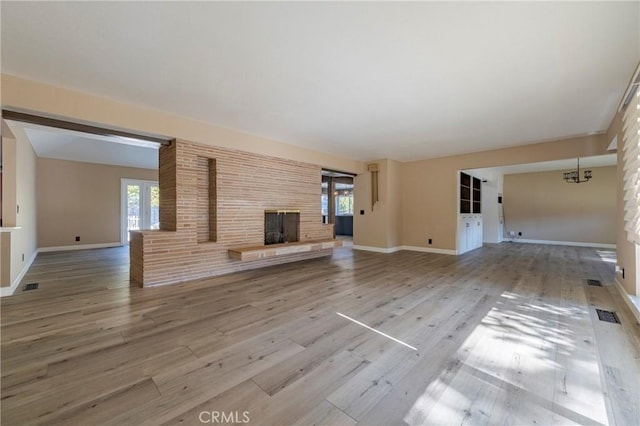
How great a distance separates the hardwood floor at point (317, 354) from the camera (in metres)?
1.41

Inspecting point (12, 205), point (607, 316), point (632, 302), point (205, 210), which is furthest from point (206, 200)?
point (632, 302)

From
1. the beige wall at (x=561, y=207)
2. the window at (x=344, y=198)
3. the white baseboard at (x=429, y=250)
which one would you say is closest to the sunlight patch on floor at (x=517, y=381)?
the white baseboard at (x=429, y=250)

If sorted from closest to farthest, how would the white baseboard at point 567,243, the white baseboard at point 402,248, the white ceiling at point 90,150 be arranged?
the white ceiling at point 90,150 < the white baseboard at point 402,248 < the white baseboard at point 567,243

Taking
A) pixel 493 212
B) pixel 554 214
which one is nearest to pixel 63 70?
pixel 493 212

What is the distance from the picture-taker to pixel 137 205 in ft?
27.0

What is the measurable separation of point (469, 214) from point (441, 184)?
1.42m

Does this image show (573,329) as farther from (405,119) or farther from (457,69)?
(405,119)

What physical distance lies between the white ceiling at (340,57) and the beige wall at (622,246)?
0.37 m

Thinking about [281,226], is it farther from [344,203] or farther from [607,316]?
[344,203]

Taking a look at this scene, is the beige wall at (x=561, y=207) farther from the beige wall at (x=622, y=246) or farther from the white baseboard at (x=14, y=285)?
the white baseboard at (x=14, y=285)

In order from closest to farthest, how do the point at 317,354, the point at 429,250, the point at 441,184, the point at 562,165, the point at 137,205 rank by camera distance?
1. the point at 317,354
2. the point at 441,184
3. the point at 429,250
4. the point at 562,165
5. the point at 137,205

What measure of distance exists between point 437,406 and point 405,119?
11.8 feet

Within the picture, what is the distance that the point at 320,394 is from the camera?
1532mm

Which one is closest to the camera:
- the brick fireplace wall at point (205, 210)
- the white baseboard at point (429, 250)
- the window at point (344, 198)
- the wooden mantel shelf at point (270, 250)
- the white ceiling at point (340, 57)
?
the white ceiling at point (340, 57)
